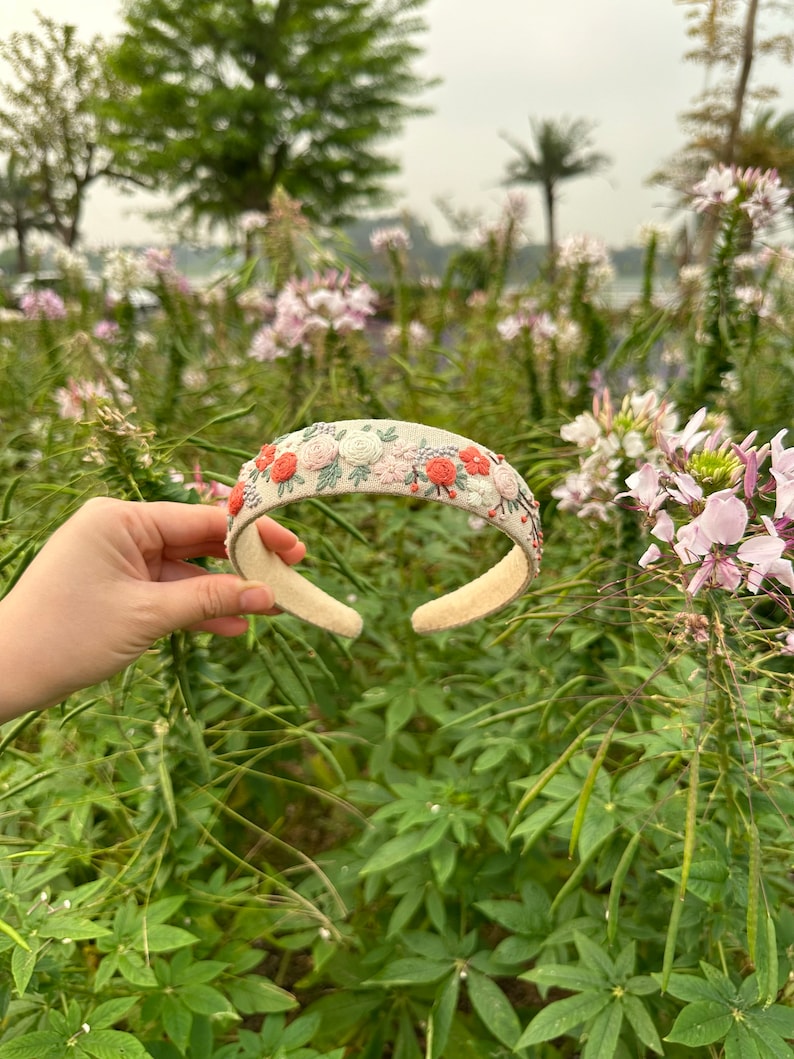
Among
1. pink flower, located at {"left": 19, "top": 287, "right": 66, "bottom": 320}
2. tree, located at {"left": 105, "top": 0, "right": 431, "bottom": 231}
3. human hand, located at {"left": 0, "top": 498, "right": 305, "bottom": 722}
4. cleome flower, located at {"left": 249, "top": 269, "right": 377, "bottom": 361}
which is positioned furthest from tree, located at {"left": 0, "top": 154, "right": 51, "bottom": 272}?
human hand, located at {"left": 0, "top": 498, "right": 305, "bottom": 722}

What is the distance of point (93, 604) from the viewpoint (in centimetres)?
79

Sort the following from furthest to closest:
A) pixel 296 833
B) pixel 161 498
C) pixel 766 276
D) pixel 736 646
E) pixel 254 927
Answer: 1. pixel 766 276
2. pixel 296 833
3. pixel 254 927
4. pixel 161 498
5. pixel 736 646

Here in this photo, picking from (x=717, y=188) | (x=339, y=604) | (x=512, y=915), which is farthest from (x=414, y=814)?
(x=717, y=188)

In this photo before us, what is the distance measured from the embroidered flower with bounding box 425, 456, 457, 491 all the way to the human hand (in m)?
0.28

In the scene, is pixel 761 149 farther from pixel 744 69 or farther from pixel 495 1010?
pixel 495 1010

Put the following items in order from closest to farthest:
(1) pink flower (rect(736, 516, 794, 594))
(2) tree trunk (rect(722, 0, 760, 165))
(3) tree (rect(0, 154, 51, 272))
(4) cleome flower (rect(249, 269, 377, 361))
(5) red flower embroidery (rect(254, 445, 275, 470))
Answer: (1) pink flower (rect(736, 516, 794, 594)), (5) red flower embroidery (rect(254, 445, 275, 470)), (4) cleome flower (rect(249, 269, 377, 361)), (2) tree trunk (rect(722, 0, 760, 165)), (3) tree (rect(0, 154, 51, 272))

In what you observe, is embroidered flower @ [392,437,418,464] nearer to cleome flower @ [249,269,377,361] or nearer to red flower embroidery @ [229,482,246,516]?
red flower embroidery @ [229,482,246,516]

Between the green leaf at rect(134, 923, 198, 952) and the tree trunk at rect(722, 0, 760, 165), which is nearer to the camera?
the green leaf at rect(134, 923, 198, 952)

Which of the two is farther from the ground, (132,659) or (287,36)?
(287,36)

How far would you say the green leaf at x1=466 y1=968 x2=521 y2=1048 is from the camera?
88cm

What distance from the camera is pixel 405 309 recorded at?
76.4 inches

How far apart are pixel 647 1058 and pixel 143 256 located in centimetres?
240

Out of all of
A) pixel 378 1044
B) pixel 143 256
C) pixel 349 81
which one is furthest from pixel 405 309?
pixel 349 81

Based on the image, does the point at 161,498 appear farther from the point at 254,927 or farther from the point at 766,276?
the point at 766,276
